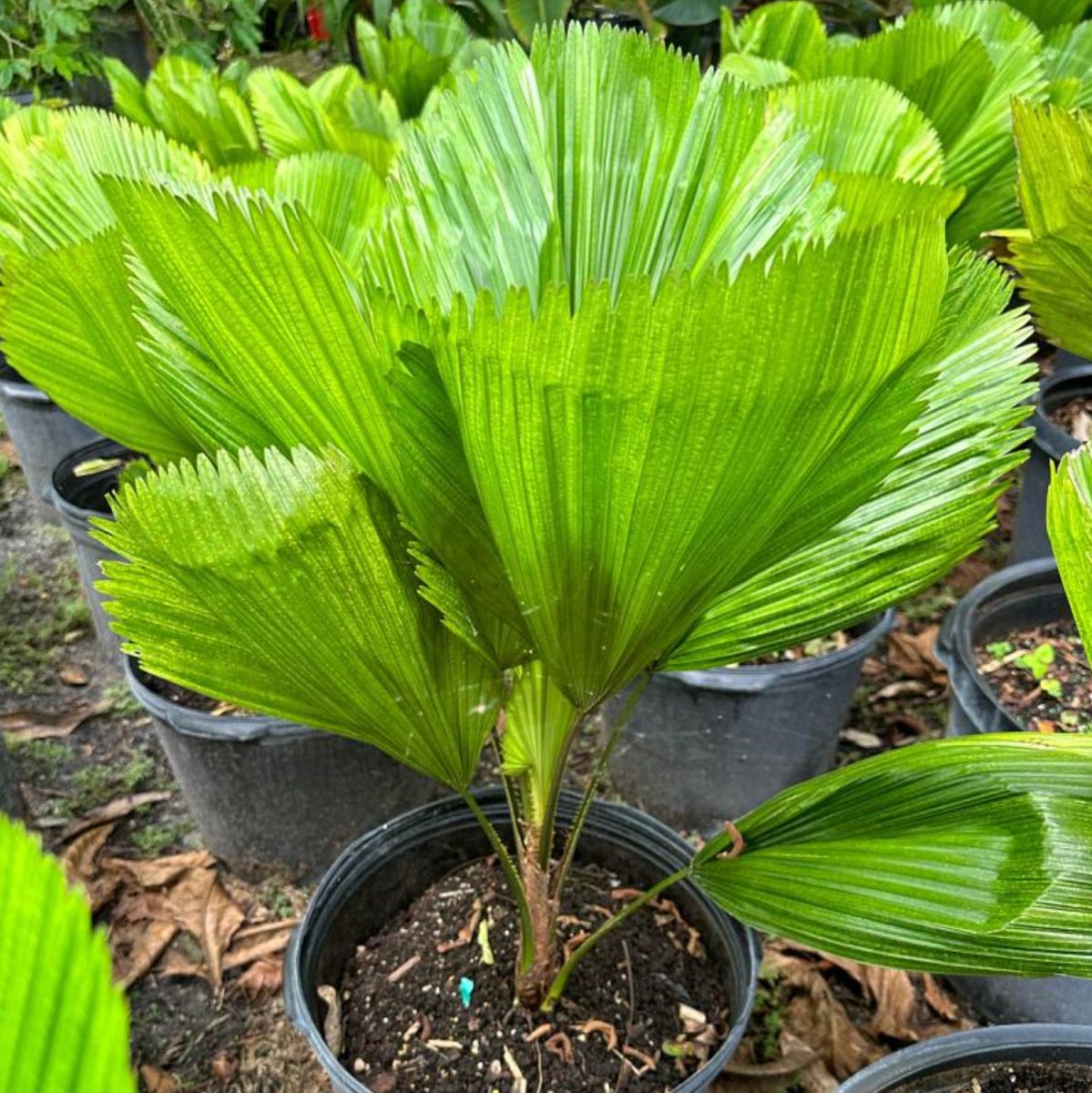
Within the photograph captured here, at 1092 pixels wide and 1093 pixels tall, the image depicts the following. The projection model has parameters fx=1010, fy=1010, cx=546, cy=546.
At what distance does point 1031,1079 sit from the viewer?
0.88 m

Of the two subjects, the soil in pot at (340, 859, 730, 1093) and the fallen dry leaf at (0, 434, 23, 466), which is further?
the fallen dry leaf at (0, 434, 23, 466)

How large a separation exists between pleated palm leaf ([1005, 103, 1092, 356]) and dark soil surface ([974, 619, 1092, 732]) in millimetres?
557

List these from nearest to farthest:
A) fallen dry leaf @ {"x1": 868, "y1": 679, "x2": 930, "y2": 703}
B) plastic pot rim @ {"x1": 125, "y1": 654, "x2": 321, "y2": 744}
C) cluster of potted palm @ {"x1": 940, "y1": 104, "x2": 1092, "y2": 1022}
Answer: cluster of potted palm @ {"x1": 940, "y1": 104, "x2": 1092, "y2": 1022} → plastic pot rim @ {"x1": 125, "y1": 654, "x2": 321, "y2": 744} → fallen dry leaf @ {"x1": 868, "y1": 679, "x2": 930, "y2": 703}

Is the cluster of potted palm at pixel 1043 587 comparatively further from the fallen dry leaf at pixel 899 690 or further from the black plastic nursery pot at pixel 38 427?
the black plastic nursery pot at pixel 38 427

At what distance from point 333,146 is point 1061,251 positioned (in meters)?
1.20

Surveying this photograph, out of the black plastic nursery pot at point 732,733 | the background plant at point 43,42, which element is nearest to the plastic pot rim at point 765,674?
the black plastic nursery pot at point 732,733

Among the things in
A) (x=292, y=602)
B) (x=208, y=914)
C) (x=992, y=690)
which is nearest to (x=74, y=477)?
(x=208, y=914)

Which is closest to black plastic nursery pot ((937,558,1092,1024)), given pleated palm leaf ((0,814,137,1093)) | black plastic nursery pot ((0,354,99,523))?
pleated palm leaf ((0,814,137,1093))

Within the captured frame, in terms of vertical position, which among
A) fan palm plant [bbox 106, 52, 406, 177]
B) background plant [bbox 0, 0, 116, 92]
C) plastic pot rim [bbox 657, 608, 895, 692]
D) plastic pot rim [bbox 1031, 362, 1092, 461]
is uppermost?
background plant [bbox 0, 0, 116, 92]

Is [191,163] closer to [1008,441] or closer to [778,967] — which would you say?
[1008,441]

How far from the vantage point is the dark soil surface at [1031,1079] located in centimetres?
87

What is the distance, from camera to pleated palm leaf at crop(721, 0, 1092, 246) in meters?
1.59

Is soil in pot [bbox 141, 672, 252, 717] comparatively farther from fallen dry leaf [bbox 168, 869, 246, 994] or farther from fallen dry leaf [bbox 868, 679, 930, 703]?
fallen dry leaf [bbox 868, 679, 930, 703]

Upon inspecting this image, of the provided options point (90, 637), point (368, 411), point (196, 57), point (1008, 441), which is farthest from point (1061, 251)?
point (196, 57)
